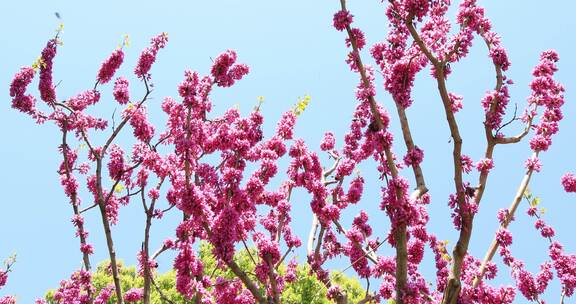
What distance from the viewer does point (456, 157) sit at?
248 inches

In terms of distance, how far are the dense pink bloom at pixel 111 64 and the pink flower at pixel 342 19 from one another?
4.59 metres

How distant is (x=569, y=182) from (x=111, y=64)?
954 centimetres

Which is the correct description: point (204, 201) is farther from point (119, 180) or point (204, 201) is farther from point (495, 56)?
point (495, 56)

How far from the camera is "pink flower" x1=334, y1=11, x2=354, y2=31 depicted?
6.29 metres

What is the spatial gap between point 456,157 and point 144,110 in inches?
207

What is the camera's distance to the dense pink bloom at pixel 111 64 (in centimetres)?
877

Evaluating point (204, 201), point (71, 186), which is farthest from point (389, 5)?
point (71, 186)

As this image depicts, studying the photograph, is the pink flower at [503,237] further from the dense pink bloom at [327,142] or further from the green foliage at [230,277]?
the green foliage at [230,277]

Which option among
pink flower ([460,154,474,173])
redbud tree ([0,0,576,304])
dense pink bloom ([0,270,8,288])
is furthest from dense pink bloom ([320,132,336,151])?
dense pink bloom ([0,270,8,288])

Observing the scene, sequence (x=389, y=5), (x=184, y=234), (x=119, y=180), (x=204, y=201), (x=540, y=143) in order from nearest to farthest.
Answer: (x=204, y=201), (x=389, y=5), (x=184, y=234), (x=119, y=180), (x=540, y=143)

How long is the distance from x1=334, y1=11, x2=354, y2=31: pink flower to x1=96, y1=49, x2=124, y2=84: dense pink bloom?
15.1ft

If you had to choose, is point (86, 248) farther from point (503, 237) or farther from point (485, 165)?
point (503, 237)

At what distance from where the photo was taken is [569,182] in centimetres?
949

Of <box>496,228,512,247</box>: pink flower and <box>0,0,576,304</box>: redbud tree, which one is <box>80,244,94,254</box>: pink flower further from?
<box>496,228,512,247</box>: pink flower
